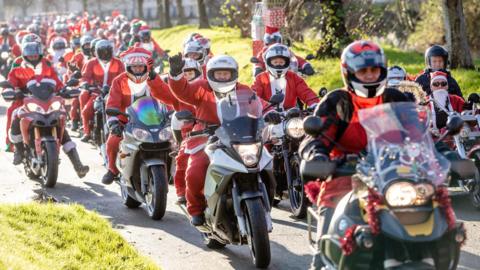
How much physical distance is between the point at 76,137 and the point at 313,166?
1347cm

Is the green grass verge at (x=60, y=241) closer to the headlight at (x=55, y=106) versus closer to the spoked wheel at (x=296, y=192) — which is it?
the spoked wheel at (x=296, y=192)

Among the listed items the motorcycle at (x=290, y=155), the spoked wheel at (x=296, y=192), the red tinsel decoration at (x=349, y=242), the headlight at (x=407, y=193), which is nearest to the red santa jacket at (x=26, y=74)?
the motorcycle at (x=290, y=155)

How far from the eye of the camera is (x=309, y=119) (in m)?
5.54

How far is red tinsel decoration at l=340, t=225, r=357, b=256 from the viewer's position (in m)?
5.17

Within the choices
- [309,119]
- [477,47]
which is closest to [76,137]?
[309,119]

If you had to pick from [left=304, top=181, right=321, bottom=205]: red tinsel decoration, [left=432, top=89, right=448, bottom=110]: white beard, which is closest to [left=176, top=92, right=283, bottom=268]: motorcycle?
[left=304, top=181, right=321, bottom=205]: red tinsel decoration

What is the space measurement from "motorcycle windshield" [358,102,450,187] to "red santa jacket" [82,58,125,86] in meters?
9.58

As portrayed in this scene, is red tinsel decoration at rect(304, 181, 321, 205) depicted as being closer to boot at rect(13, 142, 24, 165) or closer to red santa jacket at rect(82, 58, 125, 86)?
boot at rect(13, 142, 24, 165)

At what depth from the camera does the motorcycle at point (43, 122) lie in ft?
40.9

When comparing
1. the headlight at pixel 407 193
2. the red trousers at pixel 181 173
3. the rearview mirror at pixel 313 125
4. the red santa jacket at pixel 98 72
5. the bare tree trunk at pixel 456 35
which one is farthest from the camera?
the bare tree trunk at pixel 456 35

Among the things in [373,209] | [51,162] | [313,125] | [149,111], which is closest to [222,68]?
[149,111]

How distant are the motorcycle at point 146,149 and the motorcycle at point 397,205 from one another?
16.3ft

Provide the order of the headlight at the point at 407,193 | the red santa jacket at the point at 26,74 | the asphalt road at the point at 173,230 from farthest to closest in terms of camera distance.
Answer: the red santa jacket at the point at 26,74 → the asphalt road at the point at 173,230 → the headlight at the point at 407,193

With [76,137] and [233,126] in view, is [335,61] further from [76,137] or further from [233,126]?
[233,126]
